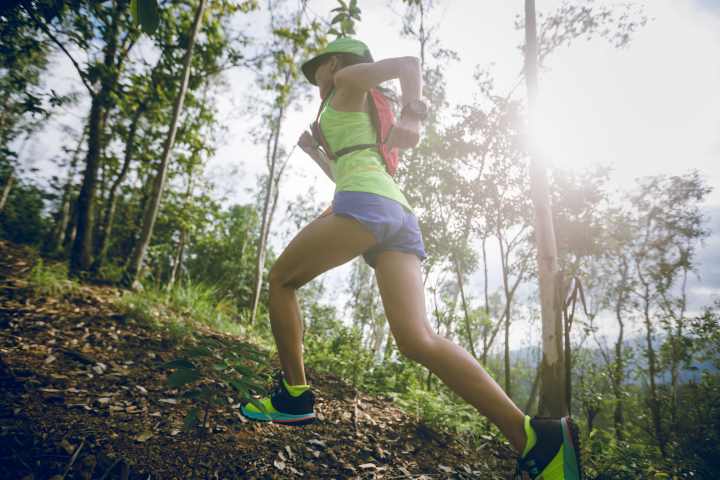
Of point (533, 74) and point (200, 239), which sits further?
point (200, 239)

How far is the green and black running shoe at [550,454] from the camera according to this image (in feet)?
3.97

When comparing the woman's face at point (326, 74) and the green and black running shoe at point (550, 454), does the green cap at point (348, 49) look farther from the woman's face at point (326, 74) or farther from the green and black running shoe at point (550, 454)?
the green and black running shoe at point (550, 454)

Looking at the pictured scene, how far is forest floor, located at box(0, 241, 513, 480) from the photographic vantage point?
1331 mm

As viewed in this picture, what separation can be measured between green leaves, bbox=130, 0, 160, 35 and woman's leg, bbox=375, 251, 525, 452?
1114 millimetres

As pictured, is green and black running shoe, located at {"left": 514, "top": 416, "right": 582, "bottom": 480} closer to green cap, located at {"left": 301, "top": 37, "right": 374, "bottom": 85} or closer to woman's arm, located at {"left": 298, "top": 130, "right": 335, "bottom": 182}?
woman's arm, located at {"left": 298, "top": 130, "right": 335, "bottom": 182}

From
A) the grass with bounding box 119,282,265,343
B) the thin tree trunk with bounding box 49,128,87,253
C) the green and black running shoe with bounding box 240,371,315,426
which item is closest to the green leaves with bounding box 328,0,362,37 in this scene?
the green and black running shoe with bounding box 240,371,315,426

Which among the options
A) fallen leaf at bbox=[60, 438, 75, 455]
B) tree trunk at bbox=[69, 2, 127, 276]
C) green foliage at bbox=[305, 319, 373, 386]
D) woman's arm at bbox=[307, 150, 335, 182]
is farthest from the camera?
tree trunk at bbox=[69, 2, 127, 276]

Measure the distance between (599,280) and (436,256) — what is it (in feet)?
42.5

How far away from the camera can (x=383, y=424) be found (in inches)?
105

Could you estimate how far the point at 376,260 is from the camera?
1.48 metres

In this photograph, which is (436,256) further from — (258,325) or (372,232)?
(372,232)

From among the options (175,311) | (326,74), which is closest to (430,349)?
(326,74)

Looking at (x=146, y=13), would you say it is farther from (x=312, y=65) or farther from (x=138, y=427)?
(x=138, y=427)

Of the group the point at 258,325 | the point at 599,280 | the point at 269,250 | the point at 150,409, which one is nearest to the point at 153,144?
the point at 258,325
